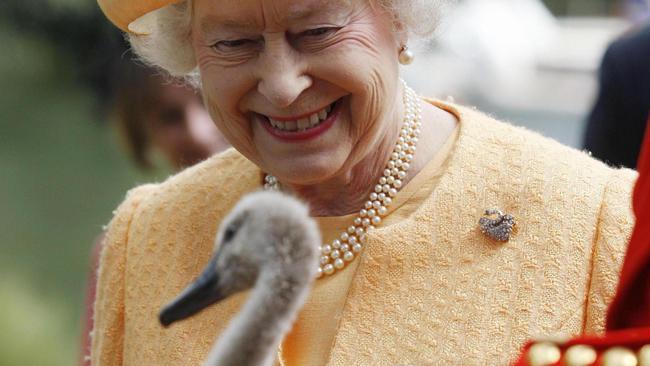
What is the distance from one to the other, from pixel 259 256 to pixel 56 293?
6.70 metres

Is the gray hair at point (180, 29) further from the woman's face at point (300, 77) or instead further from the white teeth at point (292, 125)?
the white teeth at point (292, 125)

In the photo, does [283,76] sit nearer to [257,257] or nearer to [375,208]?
[375,208]

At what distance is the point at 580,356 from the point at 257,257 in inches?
19.2

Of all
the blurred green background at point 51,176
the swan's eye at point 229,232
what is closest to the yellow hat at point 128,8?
the swan's eye at point 229,232

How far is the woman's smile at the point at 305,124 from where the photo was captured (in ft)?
7.23

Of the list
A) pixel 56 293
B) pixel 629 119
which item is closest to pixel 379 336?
pixel 629 119

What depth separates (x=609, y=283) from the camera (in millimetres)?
2098

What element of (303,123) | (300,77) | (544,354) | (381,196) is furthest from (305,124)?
(544,354)

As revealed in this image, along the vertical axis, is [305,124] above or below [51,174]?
above

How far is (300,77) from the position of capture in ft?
7.04

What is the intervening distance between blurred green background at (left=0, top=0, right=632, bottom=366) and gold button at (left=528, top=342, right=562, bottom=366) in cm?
641

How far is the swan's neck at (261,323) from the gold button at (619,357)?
0.45 meters

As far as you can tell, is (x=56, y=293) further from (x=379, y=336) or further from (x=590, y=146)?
(x=379, y=336)

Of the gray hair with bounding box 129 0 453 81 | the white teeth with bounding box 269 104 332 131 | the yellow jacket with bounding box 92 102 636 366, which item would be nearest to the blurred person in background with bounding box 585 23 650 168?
the yellow jacket with bounding box 92 102 636 366
